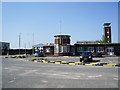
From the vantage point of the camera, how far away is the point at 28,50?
8981 cm

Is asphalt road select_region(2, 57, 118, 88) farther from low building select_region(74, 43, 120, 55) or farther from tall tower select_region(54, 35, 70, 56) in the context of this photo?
low building select_region(74, 43, 120, 55)

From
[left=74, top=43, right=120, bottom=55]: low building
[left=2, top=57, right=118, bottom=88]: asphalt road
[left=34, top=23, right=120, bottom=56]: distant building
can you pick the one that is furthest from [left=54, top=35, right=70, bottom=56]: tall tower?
[left=2, top=57, right=118, bottom=88]: asphalt road

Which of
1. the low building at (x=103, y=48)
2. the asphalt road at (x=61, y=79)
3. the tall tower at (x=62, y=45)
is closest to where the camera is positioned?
the asphalt road at (x=61, y=79)

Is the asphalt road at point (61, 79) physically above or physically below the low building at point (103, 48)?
below

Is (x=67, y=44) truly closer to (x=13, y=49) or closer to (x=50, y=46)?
(x=50, y=46)

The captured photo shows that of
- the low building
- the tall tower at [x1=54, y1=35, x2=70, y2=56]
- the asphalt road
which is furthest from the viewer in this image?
the low building

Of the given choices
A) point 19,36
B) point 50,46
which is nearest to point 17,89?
point 50,46

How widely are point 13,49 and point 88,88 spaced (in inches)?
3172

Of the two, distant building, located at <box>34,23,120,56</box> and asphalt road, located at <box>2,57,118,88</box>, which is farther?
distant building, located at <box>34,23,120,56</box>

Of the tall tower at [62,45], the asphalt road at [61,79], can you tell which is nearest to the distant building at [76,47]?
the tall tower at [62,45]

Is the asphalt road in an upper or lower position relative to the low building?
lower

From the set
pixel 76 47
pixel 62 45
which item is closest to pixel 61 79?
pixel 62 45

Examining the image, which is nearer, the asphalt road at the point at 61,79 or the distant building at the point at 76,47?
the asphalt road at the point at 61,79

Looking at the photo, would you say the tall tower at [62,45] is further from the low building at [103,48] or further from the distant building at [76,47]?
the low building at [103,48]
